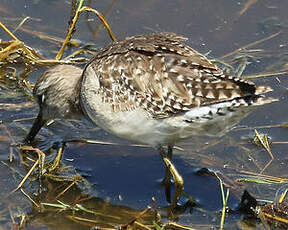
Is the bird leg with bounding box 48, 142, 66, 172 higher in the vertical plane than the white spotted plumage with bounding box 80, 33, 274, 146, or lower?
lower

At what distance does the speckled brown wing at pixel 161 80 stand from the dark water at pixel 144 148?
0.93 m

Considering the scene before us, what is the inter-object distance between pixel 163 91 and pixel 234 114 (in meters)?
0.66

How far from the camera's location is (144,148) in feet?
26.1

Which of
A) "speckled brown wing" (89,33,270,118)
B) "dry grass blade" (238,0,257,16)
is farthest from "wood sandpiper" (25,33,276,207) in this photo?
"dry grass blade" (238,0,257,16)

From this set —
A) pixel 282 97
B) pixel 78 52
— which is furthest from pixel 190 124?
pixel 78 52

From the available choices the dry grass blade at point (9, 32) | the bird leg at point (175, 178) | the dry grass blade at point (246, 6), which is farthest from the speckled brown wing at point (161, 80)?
the dry grass blade at point (246, 6)

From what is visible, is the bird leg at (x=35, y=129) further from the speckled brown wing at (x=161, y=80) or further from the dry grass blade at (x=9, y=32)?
the dry grass blade at (x=9, y=32)

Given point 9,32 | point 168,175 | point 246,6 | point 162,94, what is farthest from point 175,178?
point 246,6

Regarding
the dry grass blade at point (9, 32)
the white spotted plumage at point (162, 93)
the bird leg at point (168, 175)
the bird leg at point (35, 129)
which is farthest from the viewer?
the dry grass blade at point (9, 32)

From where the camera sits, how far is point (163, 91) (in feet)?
22.0

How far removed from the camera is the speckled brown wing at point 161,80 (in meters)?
6.54

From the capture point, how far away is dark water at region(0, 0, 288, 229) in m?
7.05

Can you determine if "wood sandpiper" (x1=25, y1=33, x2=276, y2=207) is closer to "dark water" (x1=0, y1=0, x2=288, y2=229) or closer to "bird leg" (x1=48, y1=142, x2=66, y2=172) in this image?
"dark water" (x1=0, y1=0, x2=288, y2=229)

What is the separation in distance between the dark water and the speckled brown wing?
0.93m
